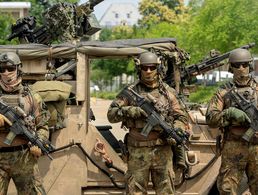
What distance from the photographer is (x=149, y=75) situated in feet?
19.3

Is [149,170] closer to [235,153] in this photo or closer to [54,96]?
[235,153]

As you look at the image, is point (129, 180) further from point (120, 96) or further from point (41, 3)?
point (41, 3)

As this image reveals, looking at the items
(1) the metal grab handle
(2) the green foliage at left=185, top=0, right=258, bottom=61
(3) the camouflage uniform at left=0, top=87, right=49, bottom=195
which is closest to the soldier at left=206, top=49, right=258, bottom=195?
(1) the metal grab handle

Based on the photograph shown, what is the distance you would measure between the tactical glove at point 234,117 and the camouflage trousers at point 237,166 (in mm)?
248

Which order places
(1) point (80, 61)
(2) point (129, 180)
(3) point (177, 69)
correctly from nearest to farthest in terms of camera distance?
(2) point (129, 180) < (1) point (80, 61) < (3) point (177, 69)

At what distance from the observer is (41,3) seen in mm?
43875

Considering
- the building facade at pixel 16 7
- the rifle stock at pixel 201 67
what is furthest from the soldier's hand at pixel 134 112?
the building facade at pixel 16 7

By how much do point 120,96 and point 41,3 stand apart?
38965mm

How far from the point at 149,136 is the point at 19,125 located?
1.24 meters

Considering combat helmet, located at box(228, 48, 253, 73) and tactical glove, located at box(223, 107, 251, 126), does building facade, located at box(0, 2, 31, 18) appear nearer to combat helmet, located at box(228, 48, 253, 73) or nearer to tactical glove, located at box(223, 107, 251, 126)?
combat helmet, located at box(228, 48, 253, 73)

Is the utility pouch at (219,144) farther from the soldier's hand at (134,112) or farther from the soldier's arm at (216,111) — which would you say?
the soldier's hand at (134,112)

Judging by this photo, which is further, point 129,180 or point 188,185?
point 188,185

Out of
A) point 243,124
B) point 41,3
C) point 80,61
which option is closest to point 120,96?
point 80,61

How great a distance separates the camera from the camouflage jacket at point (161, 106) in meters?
5.88
